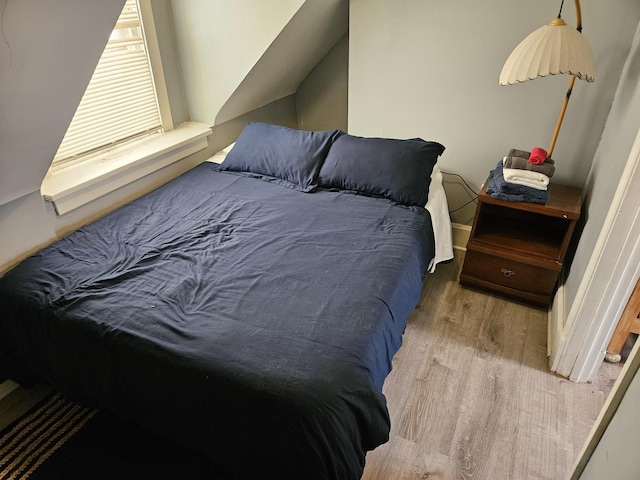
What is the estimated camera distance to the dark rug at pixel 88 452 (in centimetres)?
148

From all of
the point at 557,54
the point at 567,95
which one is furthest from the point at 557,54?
the point at 567,95

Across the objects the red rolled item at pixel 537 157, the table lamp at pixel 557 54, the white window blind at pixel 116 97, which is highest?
the table lamp at pixel 557 54

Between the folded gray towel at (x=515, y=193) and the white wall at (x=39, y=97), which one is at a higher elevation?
the white wall at (x=39, y=97)

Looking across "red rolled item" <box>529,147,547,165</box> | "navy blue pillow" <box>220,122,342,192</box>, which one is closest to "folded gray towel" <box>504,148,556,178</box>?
"red rolled item" <box>529,147,547,165</box>

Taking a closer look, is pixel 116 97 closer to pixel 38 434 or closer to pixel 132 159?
pixel 132 159

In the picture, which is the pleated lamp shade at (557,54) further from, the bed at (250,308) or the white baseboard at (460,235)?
the white baseboard at (460,235)

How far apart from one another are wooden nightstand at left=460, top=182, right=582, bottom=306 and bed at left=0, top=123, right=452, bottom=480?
0.65 feet

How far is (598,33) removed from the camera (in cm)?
194

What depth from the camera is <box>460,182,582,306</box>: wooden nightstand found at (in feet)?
6.58

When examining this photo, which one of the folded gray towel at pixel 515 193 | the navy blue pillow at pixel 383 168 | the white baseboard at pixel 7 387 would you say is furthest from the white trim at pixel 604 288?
the white baseboard at pixel 7 387

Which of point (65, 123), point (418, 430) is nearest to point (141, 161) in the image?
point (65, 123)

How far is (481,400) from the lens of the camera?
5.63ft

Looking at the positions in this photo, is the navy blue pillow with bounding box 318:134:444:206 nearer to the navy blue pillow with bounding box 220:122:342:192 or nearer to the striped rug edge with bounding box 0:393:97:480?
the navy blue pillow with bounding box 220:122:342:192

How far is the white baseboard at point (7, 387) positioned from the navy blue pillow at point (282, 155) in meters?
1.46
